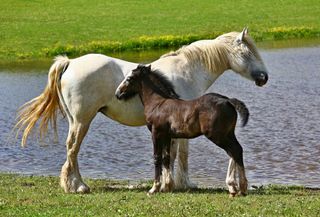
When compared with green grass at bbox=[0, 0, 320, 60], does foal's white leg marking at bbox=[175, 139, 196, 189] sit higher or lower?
higher

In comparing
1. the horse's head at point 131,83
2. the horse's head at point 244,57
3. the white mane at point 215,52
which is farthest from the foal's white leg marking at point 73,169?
the horse's head at point 244,57

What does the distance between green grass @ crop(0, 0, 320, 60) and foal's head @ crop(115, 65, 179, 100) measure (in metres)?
24.1

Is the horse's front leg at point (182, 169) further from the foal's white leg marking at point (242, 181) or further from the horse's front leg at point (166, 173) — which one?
the foal's white leg marking at point (242, 181)

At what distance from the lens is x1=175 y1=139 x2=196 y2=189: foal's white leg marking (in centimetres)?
1168

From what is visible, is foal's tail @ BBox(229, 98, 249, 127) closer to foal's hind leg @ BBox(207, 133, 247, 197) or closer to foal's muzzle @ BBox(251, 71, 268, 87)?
foal's hind leg @ BBox(207, 133, 247, 197)

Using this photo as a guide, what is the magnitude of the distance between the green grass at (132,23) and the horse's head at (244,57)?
2378 centimetres

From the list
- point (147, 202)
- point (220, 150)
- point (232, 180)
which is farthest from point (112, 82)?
point (220, 150)

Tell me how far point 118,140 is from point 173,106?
20.9 ft

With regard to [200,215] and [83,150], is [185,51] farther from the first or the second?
[83,150]

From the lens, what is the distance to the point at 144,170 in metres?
14.4

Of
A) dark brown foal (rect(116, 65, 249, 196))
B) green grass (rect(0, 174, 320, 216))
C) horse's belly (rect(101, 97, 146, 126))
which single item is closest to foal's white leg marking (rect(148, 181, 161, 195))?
dark brown foal (rect(116, 65, 249, 196))

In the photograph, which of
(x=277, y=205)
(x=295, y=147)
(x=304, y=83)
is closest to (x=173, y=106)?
(x=277, y=205)

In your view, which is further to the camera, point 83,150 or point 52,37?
point 52,37

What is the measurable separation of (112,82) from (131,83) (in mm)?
418
